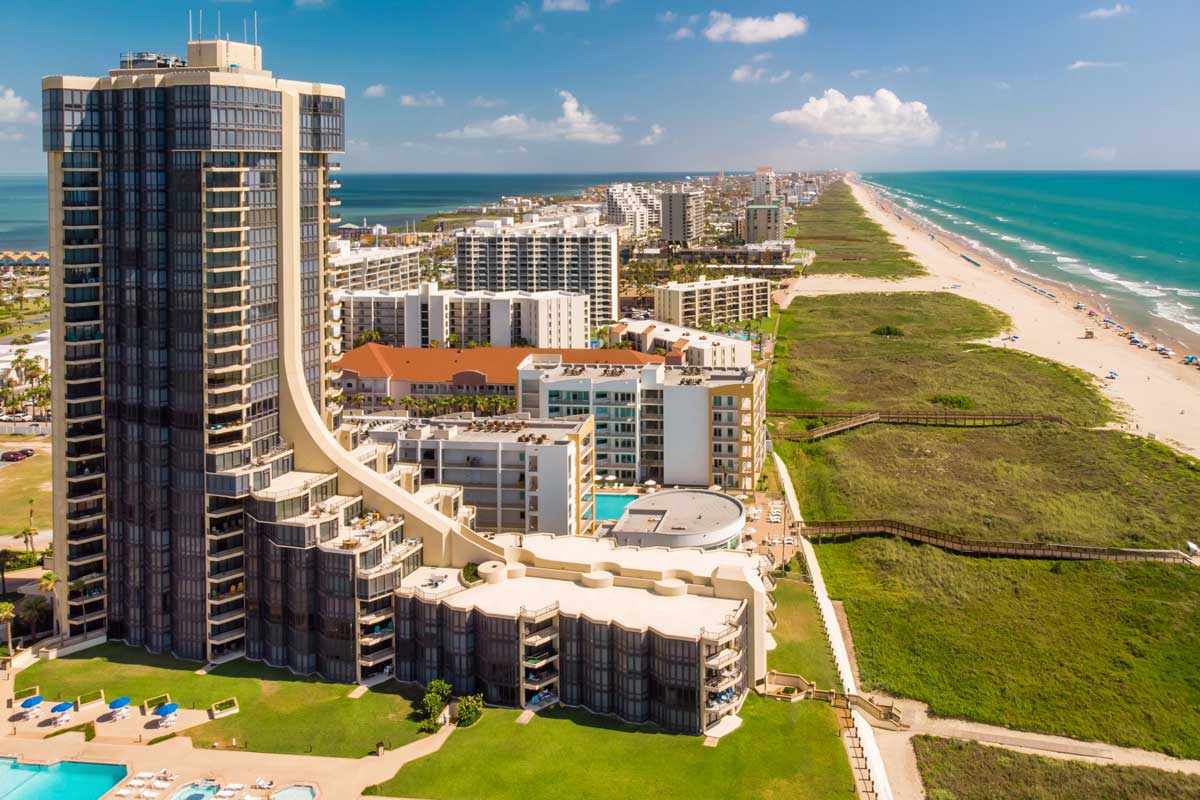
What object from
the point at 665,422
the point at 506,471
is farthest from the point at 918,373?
the point at 506,471

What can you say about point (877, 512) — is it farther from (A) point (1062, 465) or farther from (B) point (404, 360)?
(B) point (404, 360)

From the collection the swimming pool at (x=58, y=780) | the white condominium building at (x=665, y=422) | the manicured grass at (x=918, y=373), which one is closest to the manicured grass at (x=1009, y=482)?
the white condominium building at (x=665, y=422)

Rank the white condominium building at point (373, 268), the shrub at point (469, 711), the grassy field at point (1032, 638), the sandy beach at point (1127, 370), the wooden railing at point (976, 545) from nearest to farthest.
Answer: the shrub at point (469, 711)
the grassy field at point (1032, 638)
the wooden railing at point (976, 545)
the sandy beach at point (1127, 370)
the white condominium building at point (373, 268)

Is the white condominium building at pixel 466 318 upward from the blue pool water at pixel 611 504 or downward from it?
upward

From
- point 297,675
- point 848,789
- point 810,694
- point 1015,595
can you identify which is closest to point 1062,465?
point 1015,595

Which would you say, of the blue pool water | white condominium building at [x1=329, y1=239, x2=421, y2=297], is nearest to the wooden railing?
the blue pool water

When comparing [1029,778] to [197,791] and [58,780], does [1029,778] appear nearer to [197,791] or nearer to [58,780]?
[197,791]

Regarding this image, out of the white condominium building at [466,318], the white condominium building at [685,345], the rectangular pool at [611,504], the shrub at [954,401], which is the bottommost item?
the rectangular pool at [611,504]

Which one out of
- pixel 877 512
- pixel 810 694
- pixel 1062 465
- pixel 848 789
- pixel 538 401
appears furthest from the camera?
pixel 1062 465

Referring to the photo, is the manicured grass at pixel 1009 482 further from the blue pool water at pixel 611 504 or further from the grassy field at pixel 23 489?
the grassy field at pixel 23 489
